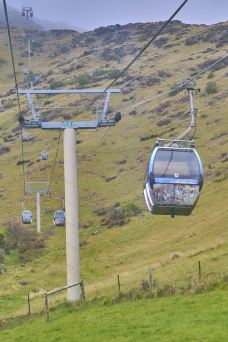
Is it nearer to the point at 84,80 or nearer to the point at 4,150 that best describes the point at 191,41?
the point at 84,80

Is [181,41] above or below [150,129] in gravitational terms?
above

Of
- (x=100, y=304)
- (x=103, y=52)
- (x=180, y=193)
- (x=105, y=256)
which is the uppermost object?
(x=103, y=52)

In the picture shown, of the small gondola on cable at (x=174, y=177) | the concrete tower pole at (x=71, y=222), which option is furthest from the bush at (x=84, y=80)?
the small gondola on cable at (x=174, y=177)

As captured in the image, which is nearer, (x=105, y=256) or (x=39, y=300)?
(x=39, y=300)

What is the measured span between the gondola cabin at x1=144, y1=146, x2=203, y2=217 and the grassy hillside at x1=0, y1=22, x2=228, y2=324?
8.34 metres

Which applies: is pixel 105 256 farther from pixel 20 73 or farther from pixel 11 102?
pixel 20 73

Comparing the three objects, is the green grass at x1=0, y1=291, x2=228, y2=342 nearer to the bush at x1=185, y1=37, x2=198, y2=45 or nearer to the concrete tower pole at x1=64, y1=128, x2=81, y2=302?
the concrete tower pole at x1=64, y1=128, x2=81, y2=302

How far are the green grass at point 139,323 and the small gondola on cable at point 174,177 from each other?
13.4ft

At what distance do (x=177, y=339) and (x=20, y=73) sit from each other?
516ft

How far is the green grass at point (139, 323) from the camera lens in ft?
69.1

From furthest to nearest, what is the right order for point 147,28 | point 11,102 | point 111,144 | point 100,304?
point 147,28 → point 11,102 → point 111,144 → point 100,304

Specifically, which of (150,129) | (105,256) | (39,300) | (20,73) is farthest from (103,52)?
(39,300)

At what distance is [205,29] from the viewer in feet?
513

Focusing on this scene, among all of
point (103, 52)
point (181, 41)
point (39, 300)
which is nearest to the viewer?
point (39, 300)
